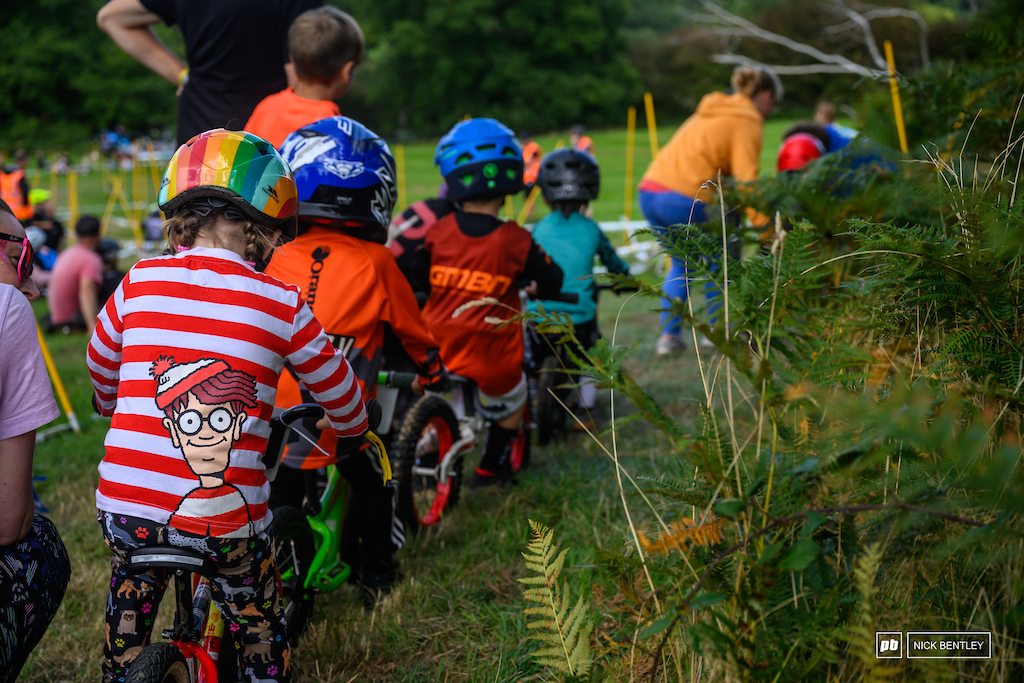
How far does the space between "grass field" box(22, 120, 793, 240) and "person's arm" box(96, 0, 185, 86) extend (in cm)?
1551

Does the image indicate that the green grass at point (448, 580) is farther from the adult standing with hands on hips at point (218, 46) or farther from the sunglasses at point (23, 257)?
the adult standing with hands on hips at point (218, 46)

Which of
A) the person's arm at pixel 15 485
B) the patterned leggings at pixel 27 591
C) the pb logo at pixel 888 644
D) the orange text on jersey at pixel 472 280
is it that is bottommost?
the pb logo at pixel 888 644

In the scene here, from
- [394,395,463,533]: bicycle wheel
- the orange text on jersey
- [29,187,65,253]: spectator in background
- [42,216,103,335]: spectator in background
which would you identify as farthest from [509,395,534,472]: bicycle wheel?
[29,187,65,253]: spectator in background

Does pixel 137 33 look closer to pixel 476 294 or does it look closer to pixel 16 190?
pixel 476 294

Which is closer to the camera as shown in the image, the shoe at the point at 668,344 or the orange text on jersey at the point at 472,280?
the orange text on jersey at the point at 472,280

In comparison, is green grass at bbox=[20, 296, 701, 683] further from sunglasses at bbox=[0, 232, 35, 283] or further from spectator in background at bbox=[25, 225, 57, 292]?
spectator in background at bbox=[25, 225, 57, 292]

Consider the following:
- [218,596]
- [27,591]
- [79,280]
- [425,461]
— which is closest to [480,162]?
[425,461]

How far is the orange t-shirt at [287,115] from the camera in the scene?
3666 millimetres

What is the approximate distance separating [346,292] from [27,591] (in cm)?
143

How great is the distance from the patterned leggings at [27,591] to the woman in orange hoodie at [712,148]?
5.50 meters

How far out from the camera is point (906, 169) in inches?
146

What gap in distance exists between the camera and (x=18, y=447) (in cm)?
206

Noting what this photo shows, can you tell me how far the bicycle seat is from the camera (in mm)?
1992

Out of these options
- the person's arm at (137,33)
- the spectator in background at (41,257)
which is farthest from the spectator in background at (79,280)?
the person's arm at (137,33)
